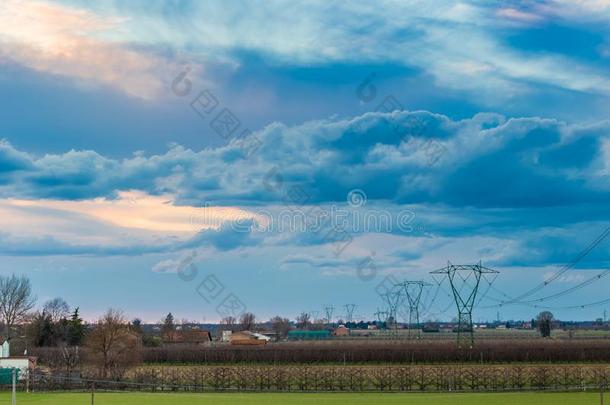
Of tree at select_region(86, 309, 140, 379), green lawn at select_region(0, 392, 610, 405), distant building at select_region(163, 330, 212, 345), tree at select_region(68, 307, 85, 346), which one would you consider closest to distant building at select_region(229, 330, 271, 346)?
distant building at select_region(163, 330, 212, 345)

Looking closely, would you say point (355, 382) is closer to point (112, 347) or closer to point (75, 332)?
point (112, 347)

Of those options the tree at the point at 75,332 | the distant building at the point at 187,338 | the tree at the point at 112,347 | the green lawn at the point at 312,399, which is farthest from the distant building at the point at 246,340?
the green lawn at the point at 312,399

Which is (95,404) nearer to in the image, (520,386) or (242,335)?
(520,386)

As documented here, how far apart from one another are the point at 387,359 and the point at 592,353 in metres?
21.9

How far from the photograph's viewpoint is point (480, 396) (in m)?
54.7

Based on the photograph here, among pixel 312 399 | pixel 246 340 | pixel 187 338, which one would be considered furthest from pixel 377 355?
pixel 187 338

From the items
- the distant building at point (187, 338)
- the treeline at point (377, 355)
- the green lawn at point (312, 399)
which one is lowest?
the green lawn at point (312, 399)

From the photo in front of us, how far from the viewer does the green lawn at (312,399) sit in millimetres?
50969

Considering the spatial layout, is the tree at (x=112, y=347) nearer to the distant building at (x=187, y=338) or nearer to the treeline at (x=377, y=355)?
the treeline at (x=377, y=355)

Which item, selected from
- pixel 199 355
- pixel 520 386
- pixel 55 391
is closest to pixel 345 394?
pixel 520 386

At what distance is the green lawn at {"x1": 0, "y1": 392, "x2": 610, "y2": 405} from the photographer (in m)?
51.0

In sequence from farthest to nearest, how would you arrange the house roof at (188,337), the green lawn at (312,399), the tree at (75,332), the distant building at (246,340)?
the house roof at (188,337) → the distant building at (246,340) → the tree at (75,332) → the green lawn at (312,399)

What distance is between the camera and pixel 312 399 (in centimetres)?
5425

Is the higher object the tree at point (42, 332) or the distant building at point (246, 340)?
the tree at point (42, 332)
